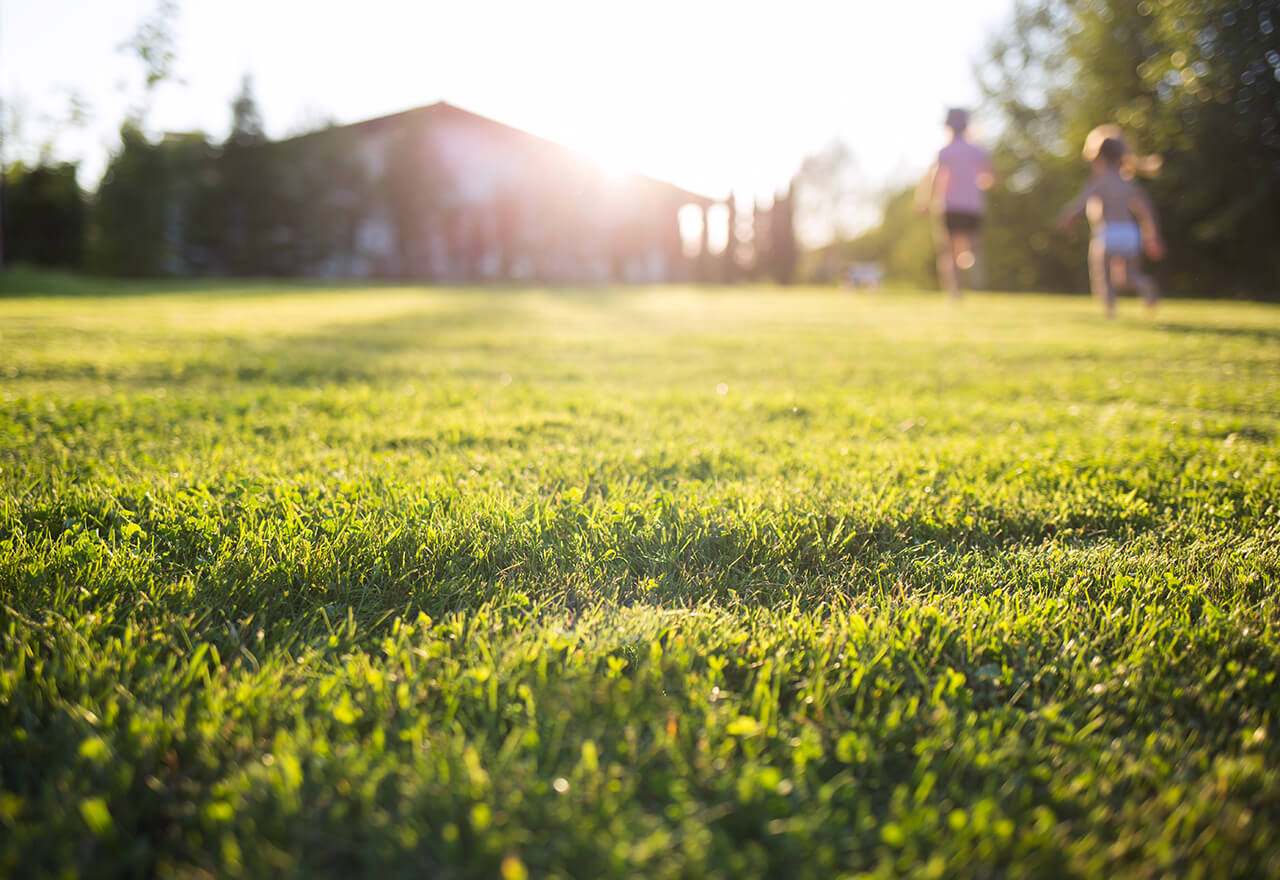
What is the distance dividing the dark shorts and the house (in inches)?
941

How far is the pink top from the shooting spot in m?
11.4

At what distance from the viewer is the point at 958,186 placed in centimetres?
1150

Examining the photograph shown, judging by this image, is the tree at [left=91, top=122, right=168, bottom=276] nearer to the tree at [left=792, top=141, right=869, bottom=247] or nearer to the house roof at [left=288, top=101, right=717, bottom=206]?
the house roof at [left=288, top=101, right=717, bottom=206]

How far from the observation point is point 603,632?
66.6 inches

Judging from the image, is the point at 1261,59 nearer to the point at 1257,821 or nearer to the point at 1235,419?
the point at 1235,419

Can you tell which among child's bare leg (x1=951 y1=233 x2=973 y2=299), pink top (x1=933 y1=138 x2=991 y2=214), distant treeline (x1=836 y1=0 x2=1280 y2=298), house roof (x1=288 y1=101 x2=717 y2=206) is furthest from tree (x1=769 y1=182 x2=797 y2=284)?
pink top (x1=933 y1=138 x2=991 y2=214)

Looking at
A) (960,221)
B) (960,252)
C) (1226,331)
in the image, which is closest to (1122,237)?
(1226,331)

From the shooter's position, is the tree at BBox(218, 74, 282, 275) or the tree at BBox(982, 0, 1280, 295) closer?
the tree at BBox(982, 0, 1280, 295)

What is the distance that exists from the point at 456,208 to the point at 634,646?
34991 millimetres

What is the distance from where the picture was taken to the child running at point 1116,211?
896 cm

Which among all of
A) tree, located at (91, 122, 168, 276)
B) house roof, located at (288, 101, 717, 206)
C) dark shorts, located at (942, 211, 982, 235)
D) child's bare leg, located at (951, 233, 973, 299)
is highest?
house roof, located at (288, 101, 717, 206)

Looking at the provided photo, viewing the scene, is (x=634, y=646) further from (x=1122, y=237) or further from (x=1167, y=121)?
(x=1167, y=121)

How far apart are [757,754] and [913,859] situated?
0.32 meters

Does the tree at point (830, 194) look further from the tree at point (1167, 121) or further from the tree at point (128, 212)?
the tree at point (128, 212)
